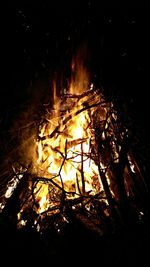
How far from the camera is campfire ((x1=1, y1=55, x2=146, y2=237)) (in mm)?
2041

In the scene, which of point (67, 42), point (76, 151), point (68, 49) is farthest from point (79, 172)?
point (67, 42)

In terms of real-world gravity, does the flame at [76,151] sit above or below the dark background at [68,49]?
below

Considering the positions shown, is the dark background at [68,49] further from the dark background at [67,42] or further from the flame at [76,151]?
the flame at [76,151]

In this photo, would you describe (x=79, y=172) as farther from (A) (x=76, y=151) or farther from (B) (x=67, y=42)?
(B) (x=67, y=42)

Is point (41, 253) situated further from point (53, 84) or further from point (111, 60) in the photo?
point (111, 60)

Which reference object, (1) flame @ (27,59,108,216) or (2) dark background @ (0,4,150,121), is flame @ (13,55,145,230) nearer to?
(1) flame @ (27,59,108,216)

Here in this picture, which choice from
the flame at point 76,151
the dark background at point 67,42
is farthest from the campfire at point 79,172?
the dark background at point 67,42

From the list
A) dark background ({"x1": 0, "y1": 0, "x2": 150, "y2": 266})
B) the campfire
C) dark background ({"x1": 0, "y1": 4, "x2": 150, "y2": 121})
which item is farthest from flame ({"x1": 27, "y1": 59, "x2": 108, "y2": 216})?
dark background ({"x1": 0, "y1": 4, "x2": 150, "y2": 121})

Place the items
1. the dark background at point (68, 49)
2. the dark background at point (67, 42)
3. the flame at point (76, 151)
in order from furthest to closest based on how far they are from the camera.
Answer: the dark background at point (67, 42) → the dark background at point (68, 49) → the flame at point (76, 151)

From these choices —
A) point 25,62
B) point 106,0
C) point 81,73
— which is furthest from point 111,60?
point 25,62

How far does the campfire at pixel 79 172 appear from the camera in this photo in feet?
6.70

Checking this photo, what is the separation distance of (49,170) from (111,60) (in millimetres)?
1600

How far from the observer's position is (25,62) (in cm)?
343

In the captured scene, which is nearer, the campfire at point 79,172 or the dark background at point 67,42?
the campfire at point 79,172
